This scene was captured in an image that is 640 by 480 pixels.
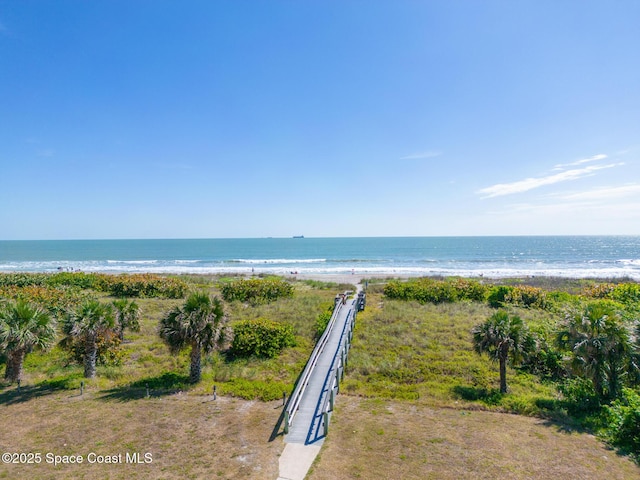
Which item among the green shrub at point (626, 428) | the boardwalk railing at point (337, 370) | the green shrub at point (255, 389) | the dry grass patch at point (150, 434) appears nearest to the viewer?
the dry grass patch at point (150, 434)

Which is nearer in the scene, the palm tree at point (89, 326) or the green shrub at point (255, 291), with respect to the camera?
the palm tree at point (89, 326)

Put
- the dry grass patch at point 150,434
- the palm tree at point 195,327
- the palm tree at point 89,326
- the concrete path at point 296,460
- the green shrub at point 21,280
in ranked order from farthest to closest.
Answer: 1. the green shrub at point 21,280
2. the palm tree at point 89,326
3. the palm tree at point 195,327
4. the dry grass patch at point 150,434
5. the concrete path at point 296,460

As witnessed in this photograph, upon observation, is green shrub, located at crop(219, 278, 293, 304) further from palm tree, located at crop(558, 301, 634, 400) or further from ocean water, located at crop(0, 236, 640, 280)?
ocean water, located at crop(0, 236, 640, 280)

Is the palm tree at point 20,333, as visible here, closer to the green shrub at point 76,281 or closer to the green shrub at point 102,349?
the green shrub at point 102,349

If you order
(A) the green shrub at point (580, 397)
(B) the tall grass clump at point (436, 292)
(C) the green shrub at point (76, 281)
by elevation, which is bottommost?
(A) the green shrub at point (580, 397)

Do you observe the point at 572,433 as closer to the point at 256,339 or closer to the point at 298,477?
the point at 298,477

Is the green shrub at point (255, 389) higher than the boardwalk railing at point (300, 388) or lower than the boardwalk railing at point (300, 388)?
lower

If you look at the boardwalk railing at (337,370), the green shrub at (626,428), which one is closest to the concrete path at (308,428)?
the boardwalk railing at (337,370)
